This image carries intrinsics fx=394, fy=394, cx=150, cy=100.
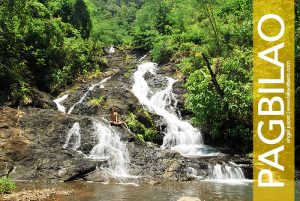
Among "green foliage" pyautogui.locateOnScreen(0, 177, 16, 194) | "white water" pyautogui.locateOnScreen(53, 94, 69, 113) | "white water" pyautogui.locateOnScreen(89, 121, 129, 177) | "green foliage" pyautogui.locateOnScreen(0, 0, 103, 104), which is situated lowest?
"green foliage" pyautogui.locateOnScreen(0, 177, 16, 194)

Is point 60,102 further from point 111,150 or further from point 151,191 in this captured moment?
point 151,191

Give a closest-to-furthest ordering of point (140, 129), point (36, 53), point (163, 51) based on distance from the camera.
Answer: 1. point (140, 129)
2. point (36, 53)
3. point (163, 51)

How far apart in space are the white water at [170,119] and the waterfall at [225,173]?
4.21 meters

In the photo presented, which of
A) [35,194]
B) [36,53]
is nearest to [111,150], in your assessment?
[35,194]

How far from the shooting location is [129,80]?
3275 centimetres

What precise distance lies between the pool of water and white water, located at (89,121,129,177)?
8.37ft

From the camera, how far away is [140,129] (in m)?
24.1

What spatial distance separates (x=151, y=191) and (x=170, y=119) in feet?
41.1

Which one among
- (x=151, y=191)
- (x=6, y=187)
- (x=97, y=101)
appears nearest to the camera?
(x=6, y=187)

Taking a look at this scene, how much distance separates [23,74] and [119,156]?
39.8 feet

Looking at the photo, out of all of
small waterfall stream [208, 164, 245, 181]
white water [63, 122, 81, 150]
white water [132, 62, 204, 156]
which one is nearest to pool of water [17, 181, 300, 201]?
small waterfall stream [208, 164, 245, 181]

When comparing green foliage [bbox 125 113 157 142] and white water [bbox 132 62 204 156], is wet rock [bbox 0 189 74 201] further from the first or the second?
green foliage [bbox 125 113 157 142]

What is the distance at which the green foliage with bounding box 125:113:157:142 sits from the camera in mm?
23891

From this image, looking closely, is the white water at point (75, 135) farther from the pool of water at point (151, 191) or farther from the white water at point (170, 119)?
the white water at point (170, 119)
